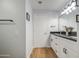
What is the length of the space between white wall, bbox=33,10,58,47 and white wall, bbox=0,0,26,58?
3.39 m

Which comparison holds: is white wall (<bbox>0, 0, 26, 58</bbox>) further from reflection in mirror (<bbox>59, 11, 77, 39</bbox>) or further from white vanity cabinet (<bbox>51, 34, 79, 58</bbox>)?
reflection in mirror (<bbox>59, 11, 77, 39</bbox>)

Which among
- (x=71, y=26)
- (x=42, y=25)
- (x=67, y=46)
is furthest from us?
(x=42, y=25)

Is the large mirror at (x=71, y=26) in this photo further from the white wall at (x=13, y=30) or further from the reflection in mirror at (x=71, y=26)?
the white wall at (x=13, y=30)

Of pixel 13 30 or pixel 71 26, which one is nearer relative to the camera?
pixel 13 30

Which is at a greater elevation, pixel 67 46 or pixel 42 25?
pixel 42 25

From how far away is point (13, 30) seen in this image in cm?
278

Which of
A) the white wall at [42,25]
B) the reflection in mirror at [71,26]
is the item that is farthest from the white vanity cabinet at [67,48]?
the white wall at [42,25]

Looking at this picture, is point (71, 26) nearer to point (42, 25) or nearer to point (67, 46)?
point (67, 46)

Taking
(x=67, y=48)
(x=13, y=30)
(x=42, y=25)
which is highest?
(x=42, y=25)

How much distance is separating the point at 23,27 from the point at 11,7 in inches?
24.5

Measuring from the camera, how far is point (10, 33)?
2.78 meters

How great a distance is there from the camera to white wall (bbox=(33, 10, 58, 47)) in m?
6.19

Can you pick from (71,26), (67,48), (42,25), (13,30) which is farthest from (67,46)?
(42,25)

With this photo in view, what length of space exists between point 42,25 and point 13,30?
359cm
